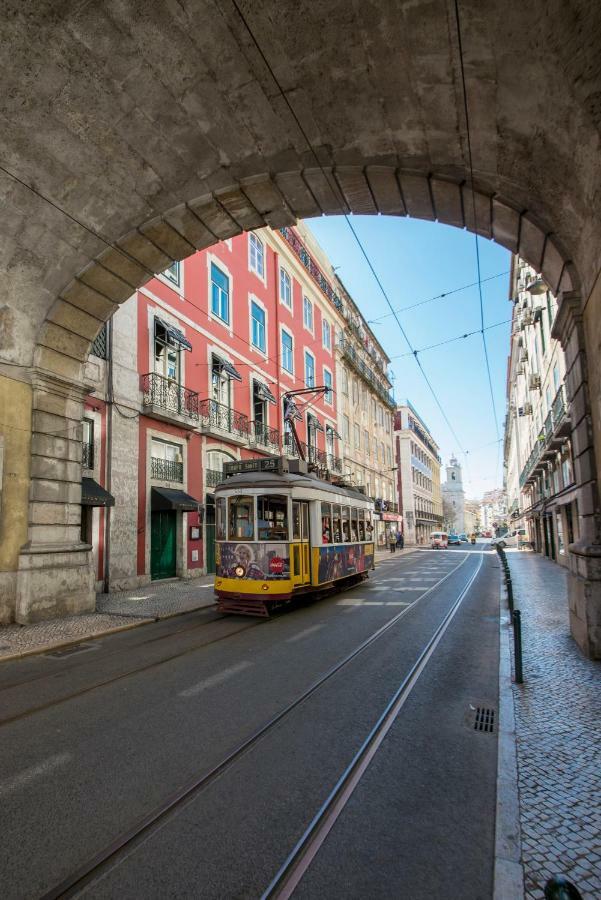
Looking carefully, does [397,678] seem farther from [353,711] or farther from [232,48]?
[232,48]

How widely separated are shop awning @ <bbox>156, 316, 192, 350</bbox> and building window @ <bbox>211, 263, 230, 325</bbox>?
3348 mm

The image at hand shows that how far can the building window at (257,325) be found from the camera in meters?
24.8

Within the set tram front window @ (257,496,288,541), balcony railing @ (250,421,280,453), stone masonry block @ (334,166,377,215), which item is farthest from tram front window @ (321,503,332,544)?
→ balcony railing @ (250,421,280,453)

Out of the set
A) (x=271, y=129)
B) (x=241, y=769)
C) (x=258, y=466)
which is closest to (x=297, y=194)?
(x=271, y=129)

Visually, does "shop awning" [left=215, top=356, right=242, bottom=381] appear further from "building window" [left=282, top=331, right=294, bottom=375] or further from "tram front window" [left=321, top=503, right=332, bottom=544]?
"tram front window" [left=321, top=503, right=332, bottom=544]

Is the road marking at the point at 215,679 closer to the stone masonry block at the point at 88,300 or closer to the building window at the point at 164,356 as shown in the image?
the stone masonry block at the point at 88,300

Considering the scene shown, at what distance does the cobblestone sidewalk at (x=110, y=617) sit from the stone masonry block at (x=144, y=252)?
26.2 feet

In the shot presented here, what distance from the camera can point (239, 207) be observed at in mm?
10656

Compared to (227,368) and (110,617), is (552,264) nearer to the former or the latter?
(110,617)

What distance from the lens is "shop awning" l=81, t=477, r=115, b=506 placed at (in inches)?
525

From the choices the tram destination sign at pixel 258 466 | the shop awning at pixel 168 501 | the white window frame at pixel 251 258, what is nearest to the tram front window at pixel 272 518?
the tram destination sign at pixel 258 466

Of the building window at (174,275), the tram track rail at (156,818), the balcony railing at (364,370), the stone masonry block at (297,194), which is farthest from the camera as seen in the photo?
the balcony railing at (364,370)

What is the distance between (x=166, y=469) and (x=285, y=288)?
15.6 metres

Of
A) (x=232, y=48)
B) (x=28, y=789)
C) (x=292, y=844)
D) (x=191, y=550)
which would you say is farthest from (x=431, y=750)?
(x=191, y=550)
